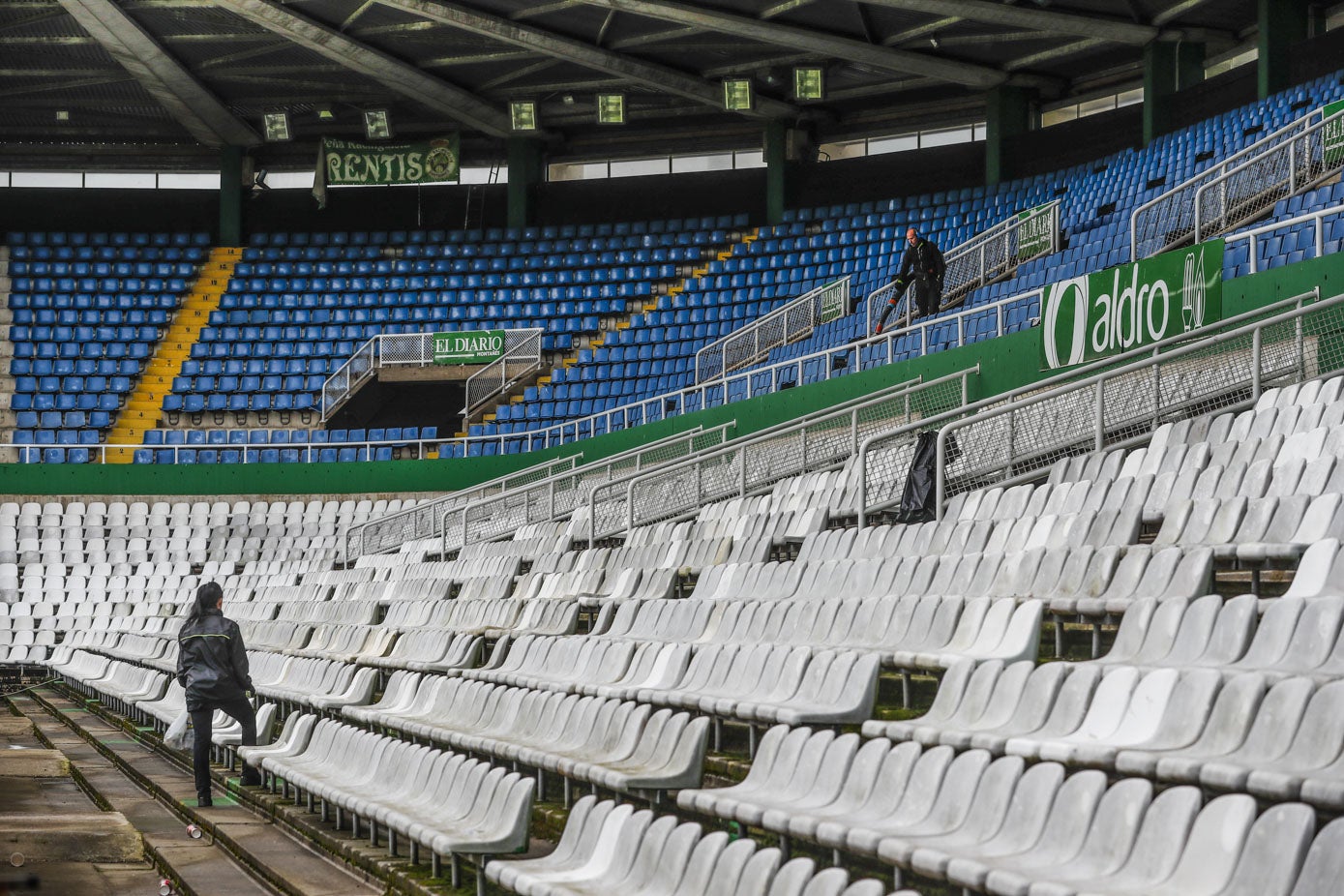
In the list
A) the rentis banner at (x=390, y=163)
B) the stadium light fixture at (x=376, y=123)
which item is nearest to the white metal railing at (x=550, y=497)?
the rentis banner at (x=390, y=163)

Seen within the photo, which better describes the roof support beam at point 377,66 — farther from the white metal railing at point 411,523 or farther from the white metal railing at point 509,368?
the white metal railing at point 411,523

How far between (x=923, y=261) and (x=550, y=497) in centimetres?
443

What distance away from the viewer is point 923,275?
15320 millimetres

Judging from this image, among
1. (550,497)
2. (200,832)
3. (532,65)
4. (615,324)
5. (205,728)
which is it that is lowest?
(200,832)

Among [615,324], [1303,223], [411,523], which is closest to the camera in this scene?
[1303,223]

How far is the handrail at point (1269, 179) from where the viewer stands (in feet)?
38.9

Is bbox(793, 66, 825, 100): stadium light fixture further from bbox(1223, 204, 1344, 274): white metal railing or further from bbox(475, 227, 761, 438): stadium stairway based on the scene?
bbox(1223, 204, 1344, 274): white metal railing

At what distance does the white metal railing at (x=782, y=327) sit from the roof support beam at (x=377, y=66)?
6824 millimetres

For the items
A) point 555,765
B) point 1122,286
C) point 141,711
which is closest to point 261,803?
point 555,765

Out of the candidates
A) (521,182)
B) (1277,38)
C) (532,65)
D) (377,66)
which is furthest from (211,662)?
(521,182)

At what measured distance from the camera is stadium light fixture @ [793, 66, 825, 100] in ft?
74.7

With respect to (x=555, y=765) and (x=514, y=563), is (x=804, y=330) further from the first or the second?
(x=555, y=765)

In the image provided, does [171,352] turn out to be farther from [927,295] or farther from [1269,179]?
[1269,179]

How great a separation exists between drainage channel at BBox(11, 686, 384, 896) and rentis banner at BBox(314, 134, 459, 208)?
611 inches
